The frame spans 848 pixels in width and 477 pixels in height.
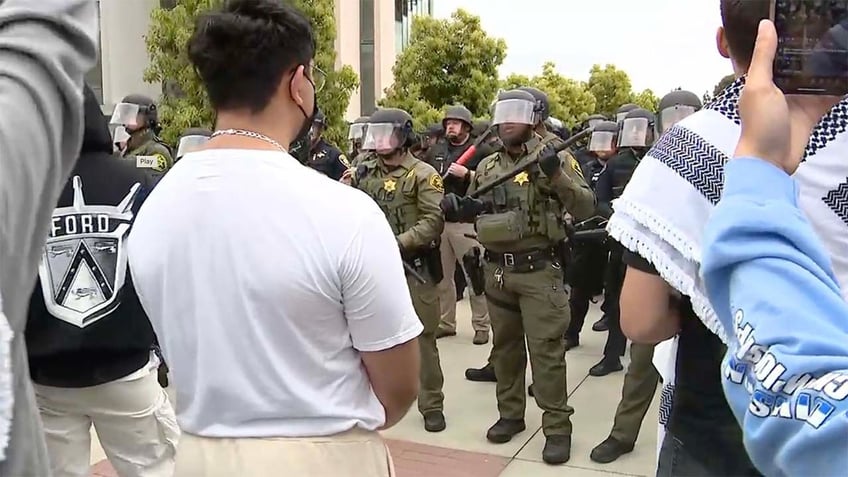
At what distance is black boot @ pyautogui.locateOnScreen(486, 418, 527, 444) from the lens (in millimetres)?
5027

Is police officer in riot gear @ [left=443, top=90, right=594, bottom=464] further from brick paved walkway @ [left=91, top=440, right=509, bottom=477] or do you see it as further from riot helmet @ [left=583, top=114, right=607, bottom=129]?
riot helmet @ [left=583, top=114, right=607, bottom=129]

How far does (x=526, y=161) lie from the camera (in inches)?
194

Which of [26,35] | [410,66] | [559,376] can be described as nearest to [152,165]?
[559,376]

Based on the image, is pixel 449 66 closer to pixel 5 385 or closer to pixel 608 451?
pixel 608 451

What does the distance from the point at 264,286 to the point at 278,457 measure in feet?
1.26

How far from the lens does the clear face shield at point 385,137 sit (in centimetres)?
554

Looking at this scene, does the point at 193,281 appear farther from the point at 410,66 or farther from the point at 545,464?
the point at 410,66

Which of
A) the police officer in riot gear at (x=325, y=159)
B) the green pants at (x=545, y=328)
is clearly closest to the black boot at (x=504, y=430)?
the green pants at (x=545, y=328)

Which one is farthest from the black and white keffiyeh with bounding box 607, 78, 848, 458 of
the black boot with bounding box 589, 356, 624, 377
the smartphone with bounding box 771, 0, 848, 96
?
the black boot with bounding box 589, 356, 624, 377

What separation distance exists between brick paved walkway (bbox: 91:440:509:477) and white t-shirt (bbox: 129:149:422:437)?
2890 mm

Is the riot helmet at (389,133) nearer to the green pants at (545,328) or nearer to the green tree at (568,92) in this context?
the green pants at (545,328)

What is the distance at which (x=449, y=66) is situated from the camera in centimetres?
2216

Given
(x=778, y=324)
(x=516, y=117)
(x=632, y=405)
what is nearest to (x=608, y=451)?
(x=632, y=405)

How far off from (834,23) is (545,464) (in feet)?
12.9
